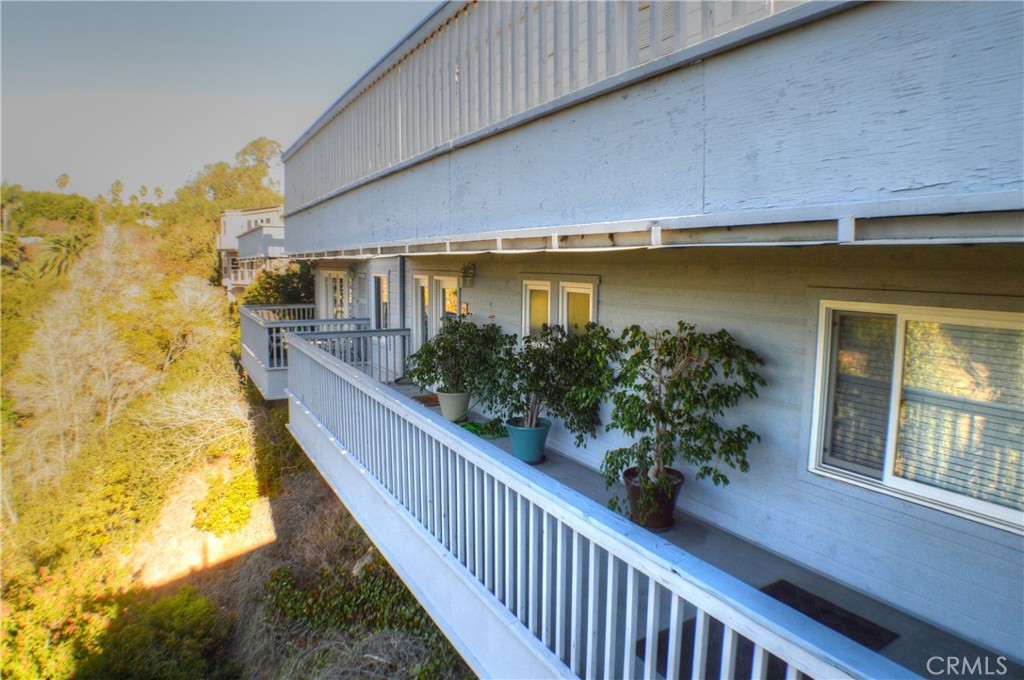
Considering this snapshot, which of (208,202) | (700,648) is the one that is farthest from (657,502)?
(208,202)

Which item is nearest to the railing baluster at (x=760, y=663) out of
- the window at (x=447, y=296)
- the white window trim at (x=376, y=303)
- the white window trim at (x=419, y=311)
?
the window at (x=447, y=296)

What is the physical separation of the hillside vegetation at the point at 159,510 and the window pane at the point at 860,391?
5.20 m

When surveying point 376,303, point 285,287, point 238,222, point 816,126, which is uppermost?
point 238,222

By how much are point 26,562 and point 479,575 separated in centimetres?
1778

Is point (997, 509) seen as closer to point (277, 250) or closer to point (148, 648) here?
point (148, 648)

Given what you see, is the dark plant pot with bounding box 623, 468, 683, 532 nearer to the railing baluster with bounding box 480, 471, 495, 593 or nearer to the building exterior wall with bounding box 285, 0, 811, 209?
the railing baluster with bounding box 480, 471, 495, 593

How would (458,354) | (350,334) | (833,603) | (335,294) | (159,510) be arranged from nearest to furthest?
(833,603) < (458,354) < (350,334) < (335,294) < (159,510)

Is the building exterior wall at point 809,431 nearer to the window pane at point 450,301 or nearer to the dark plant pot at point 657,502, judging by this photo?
the dark plant pot at point 657,502

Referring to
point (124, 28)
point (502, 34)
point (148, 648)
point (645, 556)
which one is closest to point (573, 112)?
point (502, 34)

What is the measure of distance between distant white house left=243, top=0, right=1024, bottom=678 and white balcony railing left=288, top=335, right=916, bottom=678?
0.01 m

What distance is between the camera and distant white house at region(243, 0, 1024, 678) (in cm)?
181

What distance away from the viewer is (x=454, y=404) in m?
7.33

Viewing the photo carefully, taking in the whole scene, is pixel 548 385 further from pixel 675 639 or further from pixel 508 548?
pixel 675 639

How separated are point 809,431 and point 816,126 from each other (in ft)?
7.42
